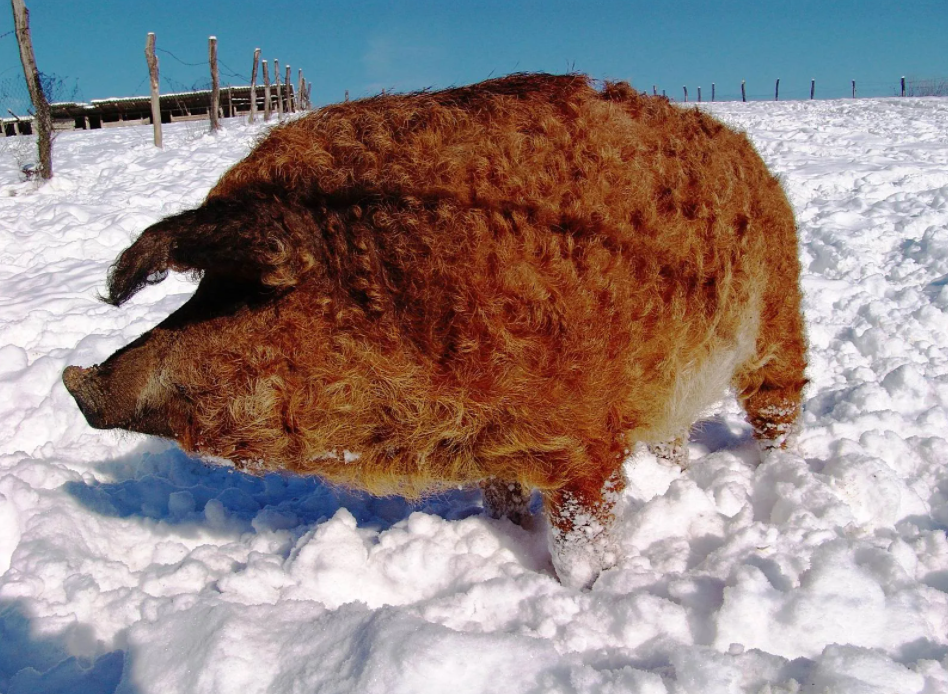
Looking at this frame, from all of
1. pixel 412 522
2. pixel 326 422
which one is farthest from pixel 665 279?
pixel 412 522

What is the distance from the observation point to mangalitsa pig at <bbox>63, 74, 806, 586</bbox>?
1.63 meters

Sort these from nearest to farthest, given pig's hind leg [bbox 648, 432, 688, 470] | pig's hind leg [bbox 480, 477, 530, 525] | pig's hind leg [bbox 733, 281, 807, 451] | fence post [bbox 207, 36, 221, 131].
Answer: pig's hind leg [bbox 480, 477, 530, 525] → pig's hind leg [bbox 733, 281, 807, 451] → pig's hind leg [bbox 648, 432, 688, 470] → fence post [bbox 207, 36, 221, 131]

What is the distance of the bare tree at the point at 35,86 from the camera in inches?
378

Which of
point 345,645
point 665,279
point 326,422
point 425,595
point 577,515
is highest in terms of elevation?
point 665,279

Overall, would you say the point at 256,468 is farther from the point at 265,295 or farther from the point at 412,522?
the point at 412,522

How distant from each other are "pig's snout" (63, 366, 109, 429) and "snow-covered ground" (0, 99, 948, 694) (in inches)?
25.0

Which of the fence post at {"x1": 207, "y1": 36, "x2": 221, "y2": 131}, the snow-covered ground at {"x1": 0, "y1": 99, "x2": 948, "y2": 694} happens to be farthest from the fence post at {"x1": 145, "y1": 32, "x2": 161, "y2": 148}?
the snow-covered ground at {"x1": 0, "y1": 99, "x2": 948, "y2": 694}

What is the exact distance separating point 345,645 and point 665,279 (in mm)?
1372

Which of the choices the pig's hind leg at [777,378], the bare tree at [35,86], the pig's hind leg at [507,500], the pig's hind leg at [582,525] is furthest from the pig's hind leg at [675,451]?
the bare tree at [35,86]

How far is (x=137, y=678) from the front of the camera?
1.69 metres

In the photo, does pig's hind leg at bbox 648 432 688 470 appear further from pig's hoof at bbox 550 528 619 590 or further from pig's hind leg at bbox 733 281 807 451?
pig's hoof at bbox 550 528 619 590

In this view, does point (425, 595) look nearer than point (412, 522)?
Yes

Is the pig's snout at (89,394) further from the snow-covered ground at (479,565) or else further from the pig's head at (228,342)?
the snow-covered ground at (479,565)

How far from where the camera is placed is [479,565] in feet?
7.28
